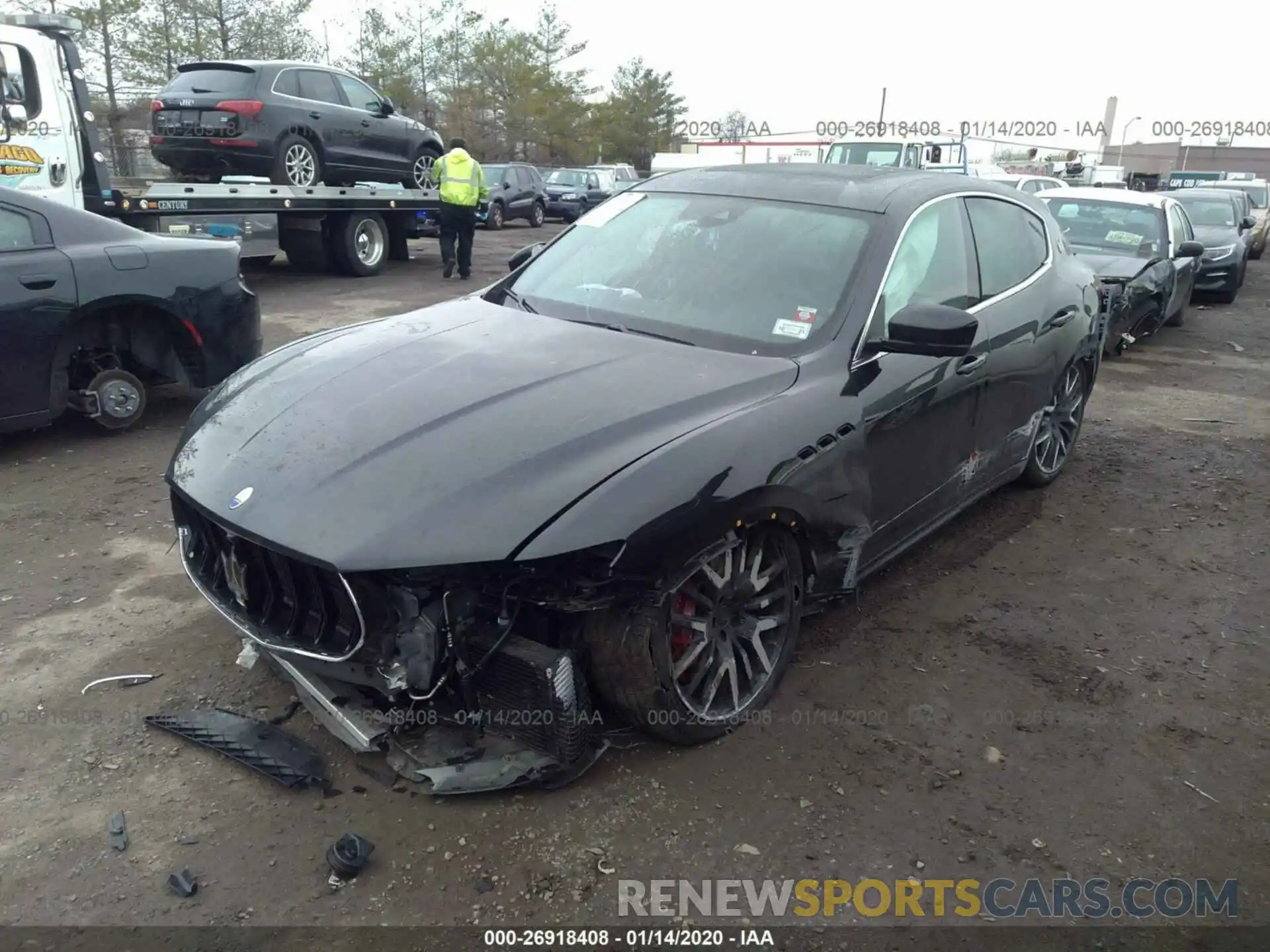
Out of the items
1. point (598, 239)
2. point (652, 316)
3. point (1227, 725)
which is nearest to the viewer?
point (1227, 725)

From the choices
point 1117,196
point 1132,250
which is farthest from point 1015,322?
point 1117,196

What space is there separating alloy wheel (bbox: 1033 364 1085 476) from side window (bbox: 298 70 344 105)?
10320mm

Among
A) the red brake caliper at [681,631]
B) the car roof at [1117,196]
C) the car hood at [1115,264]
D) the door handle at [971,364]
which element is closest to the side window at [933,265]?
the door handle at [971,364]

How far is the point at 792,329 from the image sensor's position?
11.0 ft

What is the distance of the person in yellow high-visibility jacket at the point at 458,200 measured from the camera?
41.9 feet

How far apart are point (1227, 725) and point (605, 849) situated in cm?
225

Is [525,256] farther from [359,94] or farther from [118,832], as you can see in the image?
[359,94]

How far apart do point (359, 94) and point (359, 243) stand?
6.61 ft

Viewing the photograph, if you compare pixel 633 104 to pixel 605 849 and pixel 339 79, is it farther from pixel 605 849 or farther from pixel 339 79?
pixel 605 849

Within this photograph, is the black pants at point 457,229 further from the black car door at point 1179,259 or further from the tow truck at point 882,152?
the black car door at point 1179,259

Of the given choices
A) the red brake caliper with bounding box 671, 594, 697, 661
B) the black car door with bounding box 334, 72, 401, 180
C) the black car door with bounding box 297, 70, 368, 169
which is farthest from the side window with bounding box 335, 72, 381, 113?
the red brake caliper with bounding box 671, 594, 697, 661

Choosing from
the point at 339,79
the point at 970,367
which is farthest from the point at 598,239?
the point at 339,79

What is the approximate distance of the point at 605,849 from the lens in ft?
8.32

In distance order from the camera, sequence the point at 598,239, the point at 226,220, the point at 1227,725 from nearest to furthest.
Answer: the point at 1227,725
the point at 598,239
the point at 226,220
